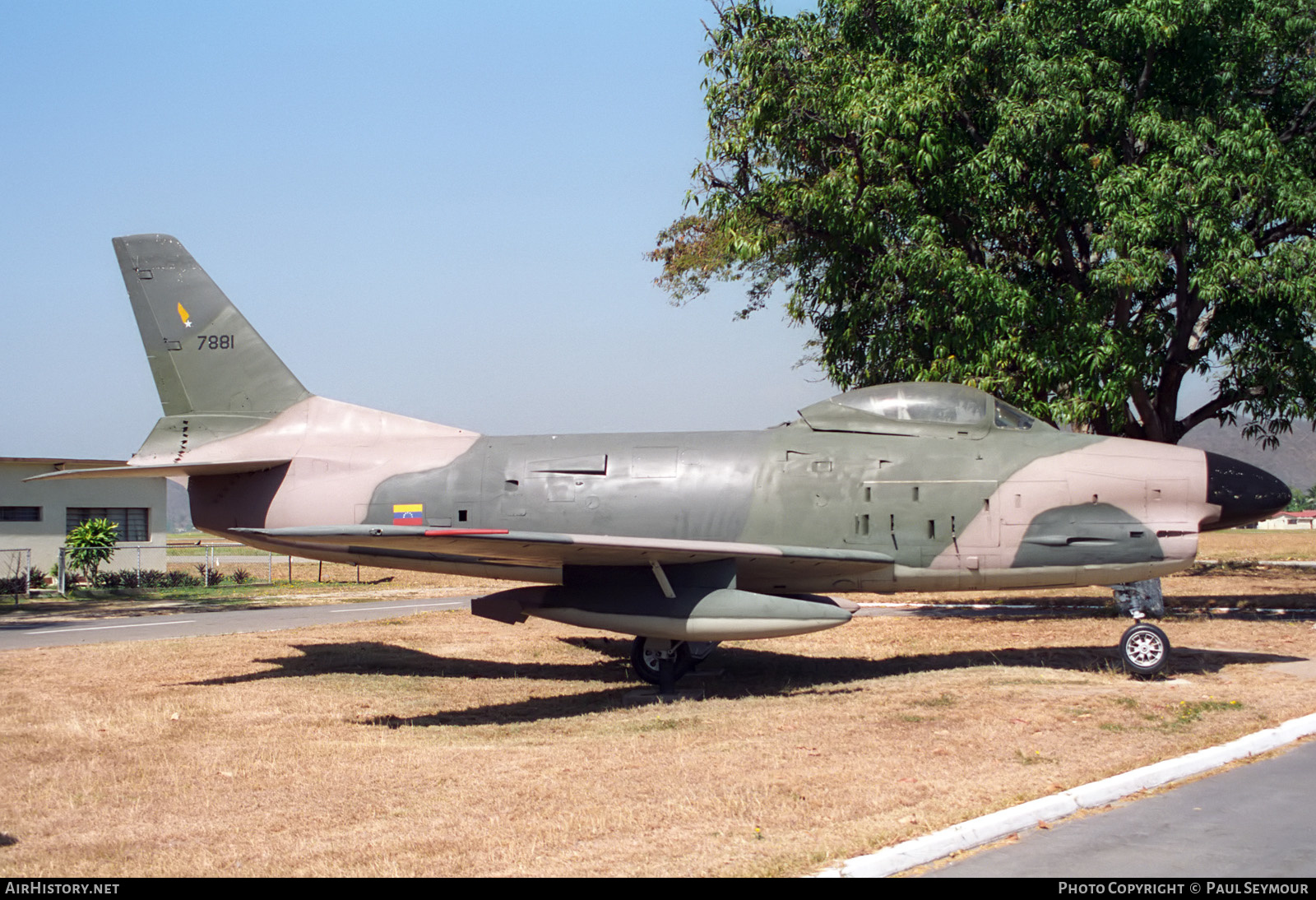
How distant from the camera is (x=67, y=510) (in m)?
32.4

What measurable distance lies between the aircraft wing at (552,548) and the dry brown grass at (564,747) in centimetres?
146

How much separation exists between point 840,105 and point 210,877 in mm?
15709

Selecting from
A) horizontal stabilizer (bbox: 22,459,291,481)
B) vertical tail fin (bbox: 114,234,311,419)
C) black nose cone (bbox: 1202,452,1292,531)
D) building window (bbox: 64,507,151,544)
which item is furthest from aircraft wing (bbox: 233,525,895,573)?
building window (bbox: 64,507,151,544)

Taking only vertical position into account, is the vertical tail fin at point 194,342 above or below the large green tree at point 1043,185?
below

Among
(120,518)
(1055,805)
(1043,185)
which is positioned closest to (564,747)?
(1055,805)

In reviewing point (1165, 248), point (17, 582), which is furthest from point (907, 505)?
point (17, 582)

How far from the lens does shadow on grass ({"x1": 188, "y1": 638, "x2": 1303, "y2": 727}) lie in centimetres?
1120

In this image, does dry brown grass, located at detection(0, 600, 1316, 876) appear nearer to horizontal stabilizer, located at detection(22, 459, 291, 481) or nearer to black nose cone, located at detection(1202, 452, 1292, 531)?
black nose cone, located at detection(1202, 452, 1292, 531)

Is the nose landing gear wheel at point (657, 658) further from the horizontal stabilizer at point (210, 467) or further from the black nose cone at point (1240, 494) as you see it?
the black nose cone at point (1240, 494)

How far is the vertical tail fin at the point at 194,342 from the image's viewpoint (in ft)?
44.4

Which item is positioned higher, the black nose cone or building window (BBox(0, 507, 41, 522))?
the black nose cone

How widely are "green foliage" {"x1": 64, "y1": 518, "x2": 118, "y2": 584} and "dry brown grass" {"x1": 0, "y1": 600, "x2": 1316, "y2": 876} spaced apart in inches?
699

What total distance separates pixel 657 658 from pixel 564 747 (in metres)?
3.07

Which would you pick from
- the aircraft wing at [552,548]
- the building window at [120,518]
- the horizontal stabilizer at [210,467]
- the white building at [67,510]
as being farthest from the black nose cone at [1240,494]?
the building window at [120,518]
